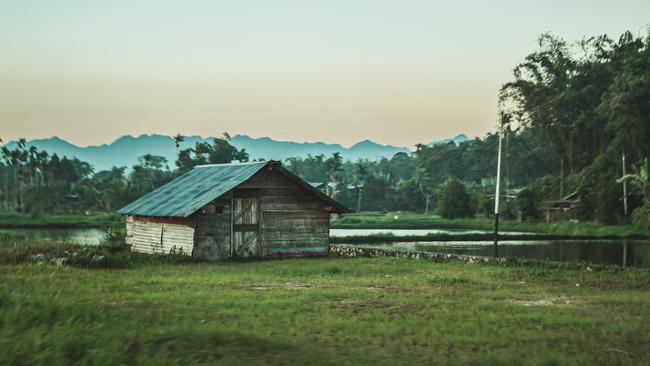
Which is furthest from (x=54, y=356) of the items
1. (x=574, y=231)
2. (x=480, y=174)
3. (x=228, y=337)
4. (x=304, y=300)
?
(x=480, y=174)

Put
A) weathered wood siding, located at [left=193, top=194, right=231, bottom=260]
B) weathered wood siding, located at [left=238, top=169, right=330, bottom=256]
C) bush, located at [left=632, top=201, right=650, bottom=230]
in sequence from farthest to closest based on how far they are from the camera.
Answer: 1. bush, located at [left=632, top=201, right=650, bottom=230]
2. weathered wood siding, located at [left=238, top=169, right=330, bottom=256]
3. weathered wood siding, located at [left=193, top=194, right=231, bottom=260]

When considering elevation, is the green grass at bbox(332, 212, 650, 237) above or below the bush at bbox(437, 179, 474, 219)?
below

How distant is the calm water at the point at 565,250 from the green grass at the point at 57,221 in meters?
35.7

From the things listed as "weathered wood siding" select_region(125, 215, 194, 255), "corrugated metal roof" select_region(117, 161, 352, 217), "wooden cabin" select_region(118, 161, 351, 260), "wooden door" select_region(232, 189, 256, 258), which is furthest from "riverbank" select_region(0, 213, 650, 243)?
"wooden door" select_region(232, 189, 256, 258)

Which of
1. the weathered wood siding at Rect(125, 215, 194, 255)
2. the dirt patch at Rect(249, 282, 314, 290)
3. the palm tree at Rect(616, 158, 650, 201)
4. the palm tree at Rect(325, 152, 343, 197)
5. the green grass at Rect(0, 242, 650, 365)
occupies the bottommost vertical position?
the dirt patch at Rect(249, 282, 314, 290)

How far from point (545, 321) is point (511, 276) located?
9517 mm

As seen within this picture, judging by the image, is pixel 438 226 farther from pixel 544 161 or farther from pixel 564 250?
pixel 544 161

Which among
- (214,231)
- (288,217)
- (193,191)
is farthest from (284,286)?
(193,191)

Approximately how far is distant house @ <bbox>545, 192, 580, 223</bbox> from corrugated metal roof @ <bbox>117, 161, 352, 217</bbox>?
40845mm

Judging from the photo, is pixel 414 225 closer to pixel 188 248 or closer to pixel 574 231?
pixel 574 231

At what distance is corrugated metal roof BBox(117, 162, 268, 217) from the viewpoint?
27859mm

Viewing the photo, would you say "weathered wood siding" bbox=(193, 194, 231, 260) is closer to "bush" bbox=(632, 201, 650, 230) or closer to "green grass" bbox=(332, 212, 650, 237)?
"green grass" bbox=(332, 212, 650, 237)

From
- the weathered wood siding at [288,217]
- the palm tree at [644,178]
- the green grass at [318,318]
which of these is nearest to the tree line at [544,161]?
the palm tree at [644,178]

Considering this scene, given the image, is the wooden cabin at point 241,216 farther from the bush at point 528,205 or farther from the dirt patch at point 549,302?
the bush at point 528,205
